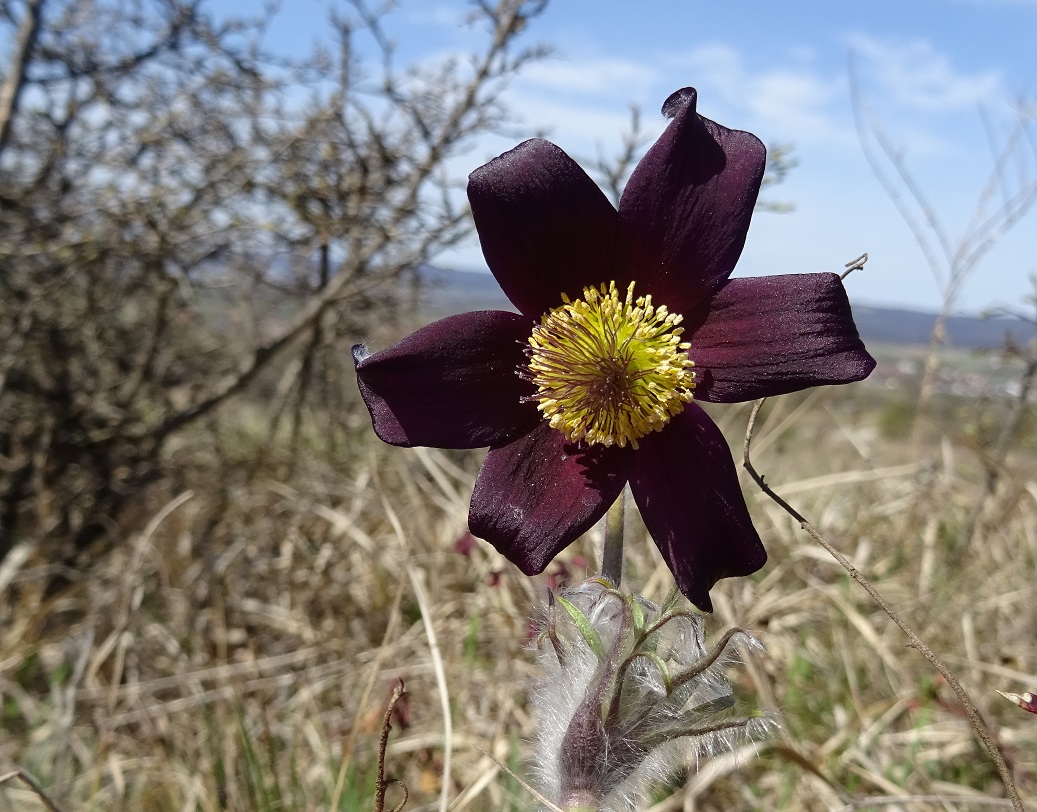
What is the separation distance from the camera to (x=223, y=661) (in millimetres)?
2111

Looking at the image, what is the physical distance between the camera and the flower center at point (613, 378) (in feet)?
3.57

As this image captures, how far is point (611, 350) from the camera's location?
1.10 metres

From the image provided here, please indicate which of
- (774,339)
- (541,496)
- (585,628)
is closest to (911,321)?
(774,339)

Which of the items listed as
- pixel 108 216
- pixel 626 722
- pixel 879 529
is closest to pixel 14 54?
pixel 108 216

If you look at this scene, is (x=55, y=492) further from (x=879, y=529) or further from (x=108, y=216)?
(x=879, y=529)

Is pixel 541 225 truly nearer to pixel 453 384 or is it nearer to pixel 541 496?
pixel 453 384

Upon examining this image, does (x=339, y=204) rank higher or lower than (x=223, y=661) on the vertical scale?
higher

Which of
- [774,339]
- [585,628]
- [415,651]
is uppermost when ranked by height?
Result: [774,339]

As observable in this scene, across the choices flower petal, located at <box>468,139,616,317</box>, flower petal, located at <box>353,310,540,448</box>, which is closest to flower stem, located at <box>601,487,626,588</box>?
flower petal, located at <box>353,310,540,448</box>

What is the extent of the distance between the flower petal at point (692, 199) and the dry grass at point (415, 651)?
1.55 feet

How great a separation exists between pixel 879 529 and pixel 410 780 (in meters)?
1.89

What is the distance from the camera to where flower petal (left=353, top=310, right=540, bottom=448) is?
1048mm

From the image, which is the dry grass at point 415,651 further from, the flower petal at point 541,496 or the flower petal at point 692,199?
the flower petal at point 692,199

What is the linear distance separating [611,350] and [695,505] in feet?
0.67
